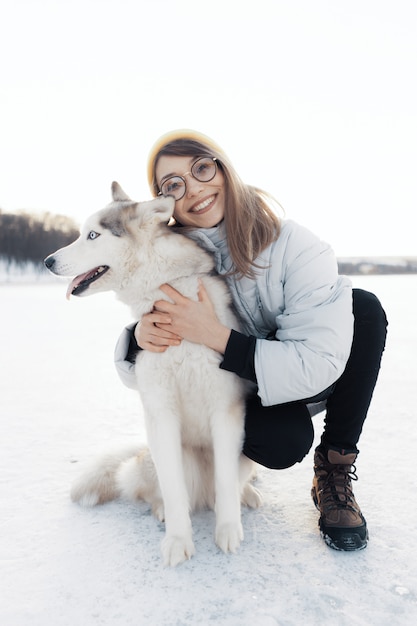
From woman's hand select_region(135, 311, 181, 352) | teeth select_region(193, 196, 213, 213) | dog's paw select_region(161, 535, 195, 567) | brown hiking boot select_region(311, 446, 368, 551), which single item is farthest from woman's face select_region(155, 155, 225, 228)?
dog's paw select_region(161, 535, 195, 567)

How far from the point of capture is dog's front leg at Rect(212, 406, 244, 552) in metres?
1.56

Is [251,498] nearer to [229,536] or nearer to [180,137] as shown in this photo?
[229,536]

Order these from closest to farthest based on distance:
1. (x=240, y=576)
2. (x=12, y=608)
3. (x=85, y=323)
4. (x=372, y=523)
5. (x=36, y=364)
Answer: (x=12, y=608) → (x=240, y=576) → (x=372, y=523) → (x=36, y=364) → (x=85, y=323)

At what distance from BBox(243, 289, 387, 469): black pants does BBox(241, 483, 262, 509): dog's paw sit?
0.62 ft

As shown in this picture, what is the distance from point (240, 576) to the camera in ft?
4.49

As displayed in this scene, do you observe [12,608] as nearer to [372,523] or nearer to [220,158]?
[372,523]

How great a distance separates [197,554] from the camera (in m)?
1.51

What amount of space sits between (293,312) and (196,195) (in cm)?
62

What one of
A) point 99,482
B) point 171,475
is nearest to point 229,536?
point 171,475

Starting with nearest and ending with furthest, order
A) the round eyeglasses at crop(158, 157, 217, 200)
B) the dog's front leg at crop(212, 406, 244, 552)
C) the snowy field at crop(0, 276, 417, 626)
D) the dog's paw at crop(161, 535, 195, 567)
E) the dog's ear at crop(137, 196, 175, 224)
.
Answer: the snowy field at crop(0, 276, 417, 626) < the dog's paw at crop(161, 535, 195, 567) < the dog's front leg at crop(212, 406, 244, 552) < the dog's ear at crop(137, 196, 175, 224) < the round eyeglasses at crop(158, 157, 217, 200)

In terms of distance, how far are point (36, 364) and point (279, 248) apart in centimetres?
361

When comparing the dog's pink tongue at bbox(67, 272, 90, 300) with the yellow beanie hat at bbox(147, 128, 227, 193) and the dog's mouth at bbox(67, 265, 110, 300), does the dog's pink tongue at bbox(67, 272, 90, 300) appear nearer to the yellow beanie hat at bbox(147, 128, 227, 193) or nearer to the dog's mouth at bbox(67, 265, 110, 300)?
the dog's mouth at bbox(67, 265, 110, 300)

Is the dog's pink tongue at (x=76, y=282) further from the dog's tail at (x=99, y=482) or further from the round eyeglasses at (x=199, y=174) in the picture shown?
the dog's tail at (x=99, y=482)

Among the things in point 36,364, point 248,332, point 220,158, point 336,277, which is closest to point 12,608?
point 248,332
